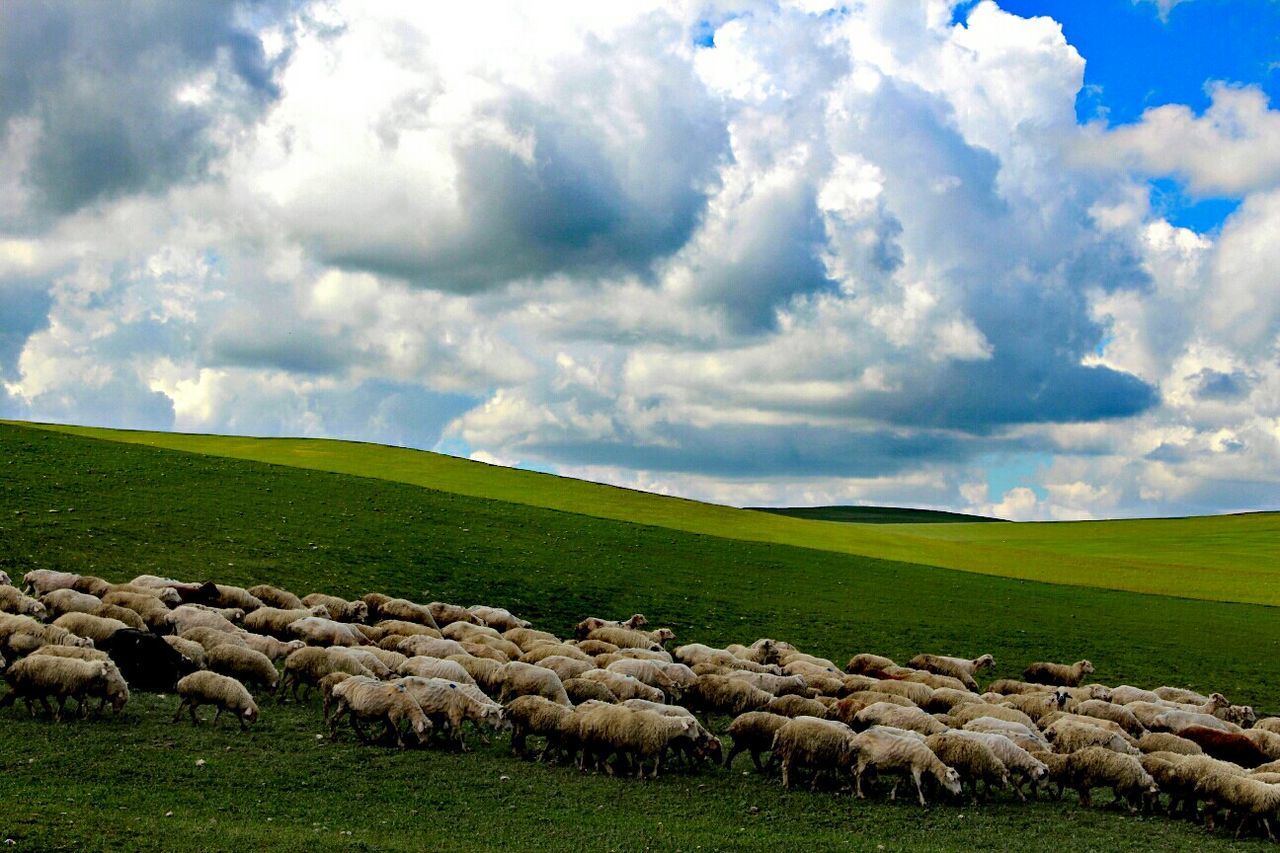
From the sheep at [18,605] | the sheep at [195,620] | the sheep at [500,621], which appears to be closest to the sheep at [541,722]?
the sheep at [195,620]

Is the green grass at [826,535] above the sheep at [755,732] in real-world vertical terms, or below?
above

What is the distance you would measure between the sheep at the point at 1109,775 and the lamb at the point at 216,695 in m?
11.5

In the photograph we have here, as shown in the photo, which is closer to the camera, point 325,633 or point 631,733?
point 631,733

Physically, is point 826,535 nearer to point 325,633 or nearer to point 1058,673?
point 1058,673

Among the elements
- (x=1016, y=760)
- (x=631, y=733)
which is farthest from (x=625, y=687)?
(x=1016, y=760)

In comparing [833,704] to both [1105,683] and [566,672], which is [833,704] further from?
[1105,683]

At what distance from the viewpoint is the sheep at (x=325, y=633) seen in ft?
59.8

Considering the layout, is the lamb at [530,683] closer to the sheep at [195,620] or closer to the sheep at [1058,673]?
the sheep at [195,620]

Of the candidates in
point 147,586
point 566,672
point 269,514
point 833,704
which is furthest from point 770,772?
point 269,514

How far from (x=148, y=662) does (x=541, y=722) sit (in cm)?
622

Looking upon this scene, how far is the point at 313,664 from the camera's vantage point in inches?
651

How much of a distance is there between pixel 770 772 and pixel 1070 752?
4665mm

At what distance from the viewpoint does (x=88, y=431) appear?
76.8 m

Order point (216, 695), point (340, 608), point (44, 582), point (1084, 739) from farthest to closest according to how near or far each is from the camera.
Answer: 1. point (340, 608)
2. point (44, 582)
3. point (1084, 739)
4. point (216, 695)
